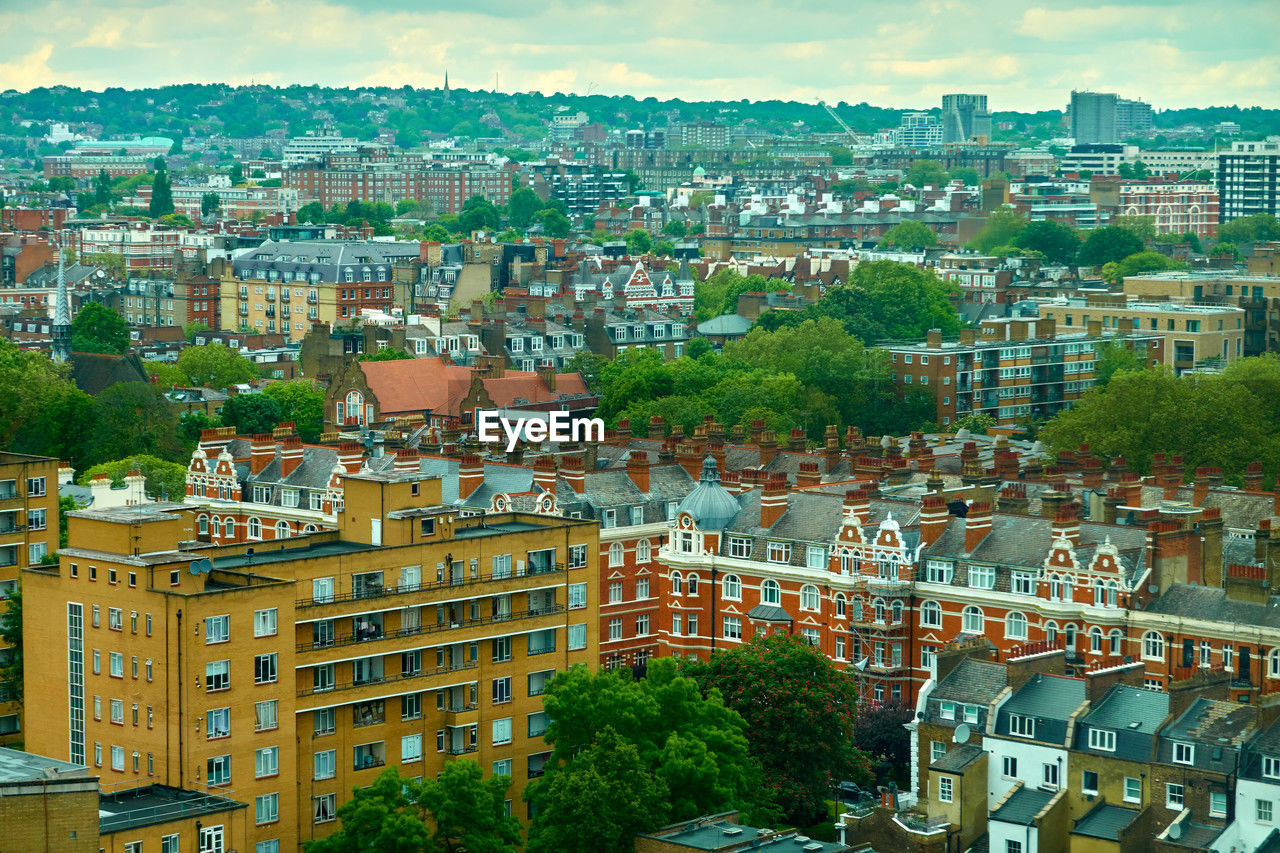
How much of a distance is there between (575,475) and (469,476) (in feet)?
14.8

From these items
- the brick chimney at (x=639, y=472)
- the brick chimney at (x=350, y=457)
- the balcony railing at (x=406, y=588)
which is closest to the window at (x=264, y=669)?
the balcony railing at (x=406, y=588)

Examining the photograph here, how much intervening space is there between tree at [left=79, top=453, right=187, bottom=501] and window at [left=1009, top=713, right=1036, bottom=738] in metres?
56.4

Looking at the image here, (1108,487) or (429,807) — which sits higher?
(1108,487)

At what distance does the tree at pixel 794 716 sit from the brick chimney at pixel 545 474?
18453 mm

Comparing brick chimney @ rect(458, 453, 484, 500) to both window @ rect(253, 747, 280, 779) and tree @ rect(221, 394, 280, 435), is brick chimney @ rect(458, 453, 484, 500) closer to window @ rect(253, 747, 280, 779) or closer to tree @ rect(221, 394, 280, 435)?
window @ rect(253, 747, 280, 779)

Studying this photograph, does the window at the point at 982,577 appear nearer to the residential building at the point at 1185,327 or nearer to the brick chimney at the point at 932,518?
the brick chimney at the point at 932,518

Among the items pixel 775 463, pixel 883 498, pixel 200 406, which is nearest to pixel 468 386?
pixel 200 406

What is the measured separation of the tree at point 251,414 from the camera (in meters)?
148

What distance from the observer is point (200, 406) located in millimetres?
159750

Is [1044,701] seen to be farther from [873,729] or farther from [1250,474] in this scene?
[1250,474]

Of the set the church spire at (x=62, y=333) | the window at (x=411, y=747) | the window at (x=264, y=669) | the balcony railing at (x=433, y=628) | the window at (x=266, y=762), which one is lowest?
the window at (x=411, y=747)

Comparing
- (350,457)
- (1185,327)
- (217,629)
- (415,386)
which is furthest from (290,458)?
(1185,327)

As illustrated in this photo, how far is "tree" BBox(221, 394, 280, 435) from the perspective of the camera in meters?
148

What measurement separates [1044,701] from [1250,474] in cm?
3504
